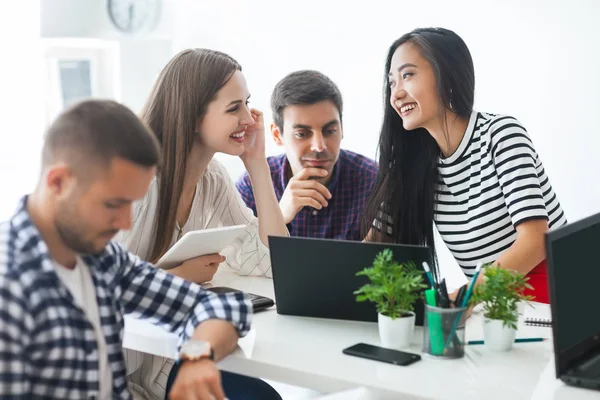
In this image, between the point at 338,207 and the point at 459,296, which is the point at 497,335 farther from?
the point at 338,207

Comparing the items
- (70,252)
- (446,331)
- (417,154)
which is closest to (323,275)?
(446,331)

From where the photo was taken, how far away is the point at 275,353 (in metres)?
1.36

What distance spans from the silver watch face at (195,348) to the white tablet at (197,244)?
1.42 ft

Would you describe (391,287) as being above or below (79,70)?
below

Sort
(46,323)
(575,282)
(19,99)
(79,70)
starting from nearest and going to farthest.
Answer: (46,323)
(575,282)
(19,99)
(79,70)

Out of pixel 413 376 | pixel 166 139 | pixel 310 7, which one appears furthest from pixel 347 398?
pixel 310 7

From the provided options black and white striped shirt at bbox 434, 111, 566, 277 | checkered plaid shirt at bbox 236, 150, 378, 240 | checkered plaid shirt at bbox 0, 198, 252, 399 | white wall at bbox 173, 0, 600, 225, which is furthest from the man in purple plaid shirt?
checkered plaid shirt at bbox 0, 198, 252, 399

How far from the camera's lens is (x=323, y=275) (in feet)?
5.00

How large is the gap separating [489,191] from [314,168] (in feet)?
2.12

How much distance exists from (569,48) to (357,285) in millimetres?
2030

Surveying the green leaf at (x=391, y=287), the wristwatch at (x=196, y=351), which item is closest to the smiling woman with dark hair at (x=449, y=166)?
the green leaf at (x=391, y=287)

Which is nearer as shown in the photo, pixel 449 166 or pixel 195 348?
pixel 195 348

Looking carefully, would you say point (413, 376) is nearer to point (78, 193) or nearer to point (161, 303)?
point (161, 303)

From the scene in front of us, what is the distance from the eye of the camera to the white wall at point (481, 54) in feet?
10.2
